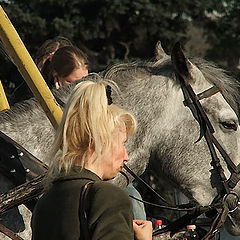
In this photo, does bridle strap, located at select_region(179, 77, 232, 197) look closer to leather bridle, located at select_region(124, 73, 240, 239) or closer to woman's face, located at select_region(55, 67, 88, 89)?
leather bridle, located at select_region(124, 73, 240, 239)

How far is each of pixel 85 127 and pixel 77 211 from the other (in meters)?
0.31

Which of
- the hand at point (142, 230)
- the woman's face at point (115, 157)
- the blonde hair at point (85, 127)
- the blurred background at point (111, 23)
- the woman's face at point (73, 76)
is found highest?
the blonde hair at point (85, 127)

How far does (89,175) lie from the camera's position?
256 cm

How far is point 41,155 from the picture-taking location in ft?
12.6

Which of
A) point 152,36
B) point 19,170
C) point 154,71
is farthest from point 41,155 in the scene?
point 152,36

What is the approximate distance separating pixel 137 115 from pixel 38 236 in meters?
1.73

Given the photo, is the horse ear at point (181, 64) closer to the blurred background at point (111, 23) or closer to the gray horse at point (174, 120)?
the gray horse at point (174, 120)

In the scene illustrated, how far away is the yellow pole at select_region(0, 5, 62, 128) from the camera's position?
149 inches

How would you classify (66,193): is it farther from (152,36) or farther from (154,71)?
(152,36)

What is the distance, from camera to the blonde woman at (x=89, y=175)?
242cm

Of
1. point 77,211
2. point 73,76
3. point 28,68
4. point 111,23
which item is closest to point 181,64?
point 73,76

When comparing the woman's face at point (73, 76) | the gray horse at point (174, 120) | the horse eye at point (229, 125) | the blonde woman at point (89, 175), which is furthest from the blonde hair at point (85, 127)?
the woman's face at point (73, 76)

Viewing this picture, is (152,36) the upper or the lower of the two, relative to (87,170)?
lower

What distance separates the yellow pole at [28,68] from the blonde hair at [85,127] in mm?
1161
